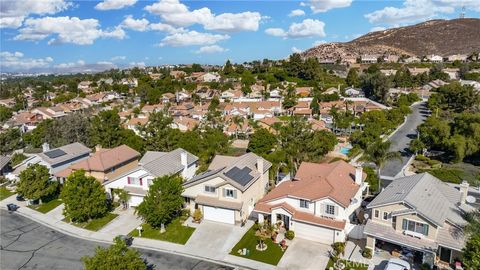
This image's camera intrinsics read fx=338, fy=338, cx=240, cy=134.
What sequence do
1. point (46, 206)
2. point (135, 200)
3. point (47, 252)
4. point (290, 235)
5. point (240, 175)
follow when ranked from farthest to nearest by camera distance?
point (46, 206) < point (135, 200) < point (240, 175) < point (47, 252) < point (290, 235)

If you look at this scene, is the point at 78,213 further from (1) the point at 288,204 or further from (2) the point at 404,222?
(2) the point at 404,222

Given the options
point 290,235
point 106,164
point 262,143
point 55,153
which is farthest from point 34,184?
point 262,143

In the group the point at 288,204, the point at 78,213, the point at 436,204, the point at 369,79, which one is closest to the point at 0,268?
the point at 78,213

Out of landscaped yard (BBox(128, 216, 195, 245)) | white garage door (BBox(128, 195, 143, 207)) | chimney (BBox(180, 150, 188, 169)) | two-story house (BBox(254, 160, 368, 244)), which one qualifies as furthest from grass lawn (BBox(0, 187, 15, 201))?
two-story house (BBox(254, 160, 368, 244))

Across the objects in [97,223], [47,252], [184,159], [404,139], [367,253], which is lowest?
[47,252]

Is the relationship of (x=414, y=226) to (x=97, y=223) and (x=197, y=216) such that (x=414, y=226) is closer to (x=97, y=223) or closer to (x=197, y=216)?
(x=197, y=216)
